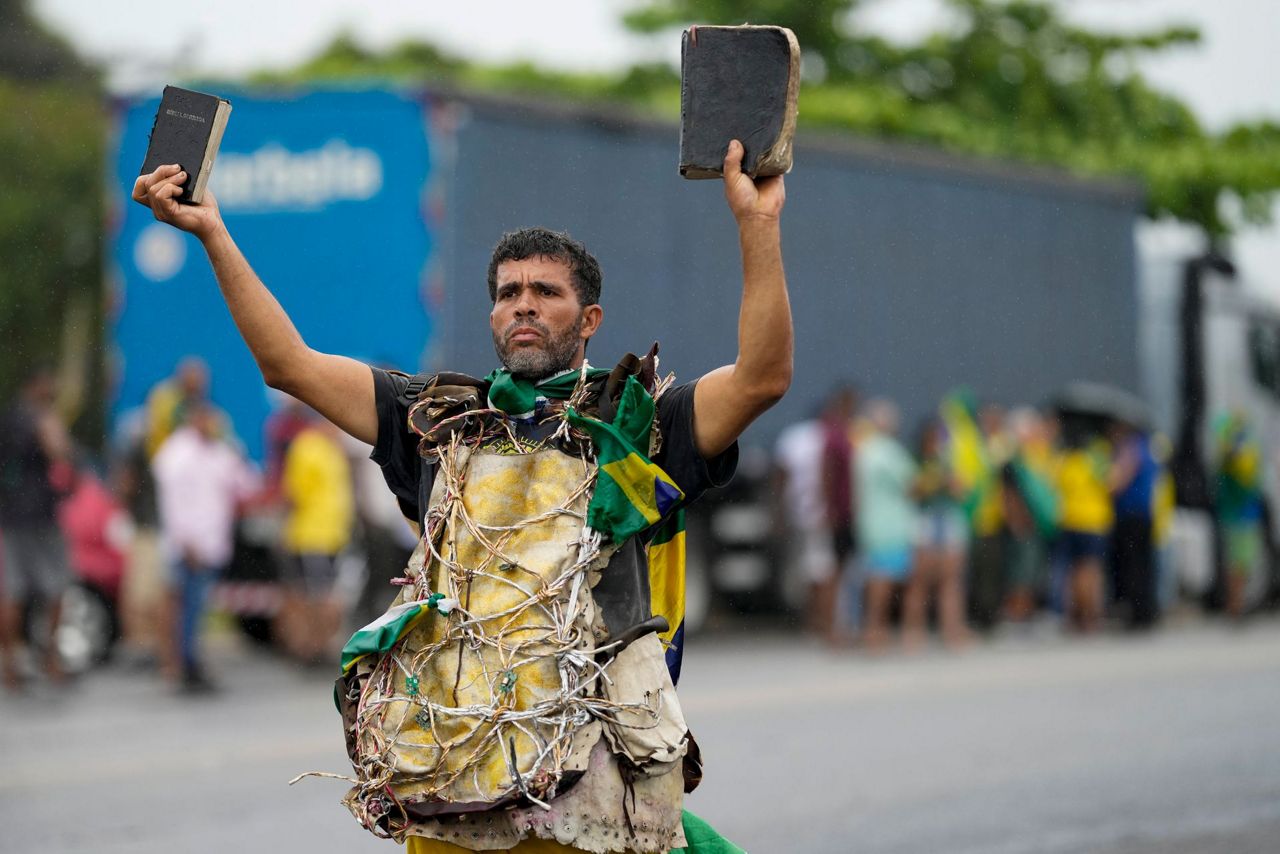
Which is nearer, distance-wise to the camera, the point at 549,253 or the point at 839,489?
the point at 549,253

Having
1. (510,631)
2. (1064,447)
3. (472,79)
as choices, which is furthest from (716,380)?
(472,79)

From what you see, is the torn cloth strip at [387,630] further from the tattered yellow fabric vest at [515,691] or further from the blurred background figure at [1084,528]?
the blurred background figure at [1084,528]

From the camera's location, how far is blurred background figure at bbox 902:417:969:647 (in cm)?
1622

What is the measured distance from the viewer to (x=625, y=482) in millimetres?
3691

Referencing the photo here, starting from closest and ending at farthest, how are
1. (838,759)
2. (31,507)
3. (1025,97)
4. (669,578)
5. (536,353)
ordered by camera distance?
(536,353)
(669,578)
(838,759)
(31,507)
(1025,97)

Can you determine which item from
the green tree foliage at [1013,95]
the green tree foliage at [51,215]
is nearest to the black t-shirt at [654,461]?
the green tree foliage at [1013,95]

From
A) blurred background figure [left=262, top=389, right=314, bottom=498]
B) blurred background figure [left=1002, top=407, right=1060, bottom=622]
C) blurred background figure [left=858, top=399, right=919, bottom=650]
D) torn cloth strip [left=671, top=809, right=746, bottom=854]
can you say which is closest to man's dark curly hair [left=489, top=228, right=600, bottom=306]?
torn cloth strip [left=671, top=809, right=746, bottom=854]

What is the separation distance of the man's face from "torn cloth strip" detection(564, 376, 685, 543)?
0.12m

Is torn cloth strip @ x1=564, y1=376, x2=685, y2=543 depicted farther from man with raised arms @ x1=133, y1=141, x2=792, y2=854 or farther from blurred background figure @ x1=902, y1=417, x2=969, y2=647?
blurred background figure @ x1=902, y1=417, x2=969, y2=647

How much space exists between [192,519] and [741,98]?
956 cm

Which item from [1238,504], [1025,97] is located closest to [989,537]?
[1238,504]

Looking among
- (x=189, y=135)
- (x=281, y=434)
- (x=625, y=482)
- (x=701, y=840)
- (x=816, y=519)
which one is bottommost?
(x=701, y=840)

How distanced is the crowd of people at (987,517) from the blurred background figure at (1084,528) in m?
0.01

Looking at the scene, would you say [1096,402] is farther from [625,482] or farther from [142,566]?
[625,482]
